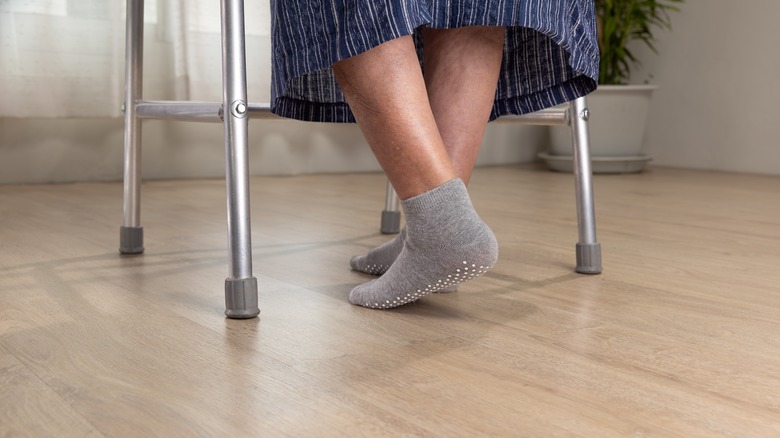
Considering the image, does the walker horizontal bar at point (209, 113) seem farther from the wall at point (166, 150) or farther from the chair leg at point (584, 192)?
the wall at point (166, 150)

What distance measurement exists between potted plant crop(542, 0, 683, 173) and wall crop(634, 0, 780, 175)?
0.79 feet

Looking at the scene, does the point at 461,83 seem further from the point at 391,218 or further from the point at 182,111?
the point at 391,218

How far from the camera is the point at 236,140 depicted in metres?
0.83

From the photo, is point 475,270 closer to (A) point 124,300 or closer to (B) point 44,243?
(A) point 124,300

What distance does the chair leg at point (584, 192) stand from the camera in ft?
3.55

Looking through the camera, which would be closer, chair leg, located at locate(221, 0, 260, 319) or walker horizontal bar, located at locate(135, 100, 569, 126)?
chair leg, located at locate(221, 0, 260, 319)

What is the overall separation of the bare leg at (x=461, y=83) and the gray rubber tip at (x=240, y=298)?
247 millimetres

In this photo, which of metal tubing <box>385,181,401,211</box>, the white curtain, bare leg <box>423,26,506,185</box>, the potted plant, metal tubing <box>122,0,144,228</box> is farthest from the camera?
the potted plant

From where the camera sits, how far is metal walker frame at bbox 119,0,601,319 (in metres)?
0.82

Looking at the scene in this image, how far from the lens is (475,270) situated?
0.79 m

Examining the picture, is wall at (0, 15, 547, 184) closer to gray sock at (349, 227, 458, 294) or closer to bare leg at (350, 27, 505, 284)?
gray sock at (349, 227, 458, 294)

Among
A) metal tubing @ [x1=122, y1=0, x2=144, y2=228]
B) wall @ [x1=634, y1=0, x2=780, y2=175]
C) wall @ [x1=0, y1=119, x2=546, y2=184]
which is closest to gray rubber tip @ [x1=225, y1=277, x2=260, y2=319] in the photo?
metal tubing @ [x1=122, y1=0, x2=144, y2=228]

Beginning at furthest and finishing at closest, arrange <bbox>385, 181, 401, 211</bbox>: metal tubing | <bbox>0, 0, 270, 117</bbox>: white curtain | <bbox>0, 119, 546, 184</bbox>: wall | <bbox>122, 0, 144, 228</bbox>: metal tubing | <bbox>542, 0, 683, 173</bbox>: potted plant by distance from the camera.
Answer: <bbox>542, 0, 683, 173</bbox>: potted plant, <bbox>0, 119, 546, 184</bbox>: wall, <bbox>0, 0, 270, 117</bbox>: white curtain, <bbox>385, 181, 401, 211</bbox>: metal tubing, <bbox>122, 0, 144, 228</bbox>: metal tubing

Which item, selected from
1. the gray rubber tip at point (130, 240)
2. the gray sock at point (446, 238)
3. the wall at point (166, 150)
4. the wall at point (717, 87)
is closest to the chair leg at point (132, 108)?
the gray rubber tip at point (130, 240)
